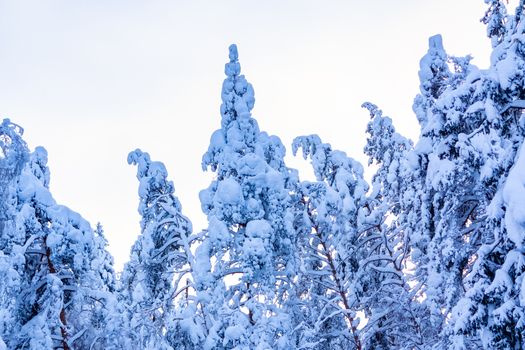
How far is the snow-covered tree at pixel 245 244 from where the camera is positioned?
12.4m

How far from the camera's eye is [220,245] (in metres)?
12.8

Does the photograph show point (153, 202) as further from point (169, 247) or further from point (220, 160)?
point (220, 160)

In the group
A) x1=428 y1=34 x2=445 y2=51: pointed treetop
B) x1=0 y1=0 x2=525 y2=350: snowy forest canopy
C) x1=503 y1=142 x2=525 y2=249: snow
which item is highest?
x1=428 y1=34 x2=445 y2=51: pointed treetop

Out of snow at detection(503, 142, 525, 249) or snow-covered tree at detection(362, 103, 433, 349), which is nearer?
snow at detection(503, 142, 525, 249)

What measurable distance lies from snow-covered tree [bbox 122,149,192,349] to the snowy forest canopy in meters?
0.05

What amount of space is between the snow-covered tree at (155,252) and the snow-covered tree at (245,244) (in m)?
1.87

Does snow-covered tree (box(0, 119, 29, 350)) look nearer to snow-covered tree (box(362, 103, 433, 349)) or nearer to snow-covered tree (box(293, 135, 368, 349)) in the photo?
snow-covered tree (box(293, 135, 368, 349))

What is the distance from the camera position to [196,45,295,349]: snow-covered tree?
12.4 m

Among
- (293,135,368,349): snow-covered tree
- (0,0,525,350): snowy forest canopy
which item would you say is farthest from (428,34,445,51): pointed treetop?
(293,135,368,349): snow-covered tree

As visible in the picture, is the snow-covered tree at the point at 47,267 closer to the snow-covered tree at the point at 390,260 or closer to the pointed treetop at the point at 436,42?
the snow-covered tree at the point at 390,260

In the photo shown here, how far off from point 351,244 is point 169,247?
5863 mm

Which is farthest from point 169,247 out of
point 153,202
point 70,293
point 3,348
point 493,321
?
point 493,321

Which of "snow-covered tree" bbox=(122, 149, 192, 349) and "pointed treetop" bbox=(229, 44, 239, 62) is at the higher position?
"pointed treetop" bbox=(229, 44, 239, 62)

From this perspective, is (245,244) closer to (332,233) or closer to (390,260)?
(332,233)
